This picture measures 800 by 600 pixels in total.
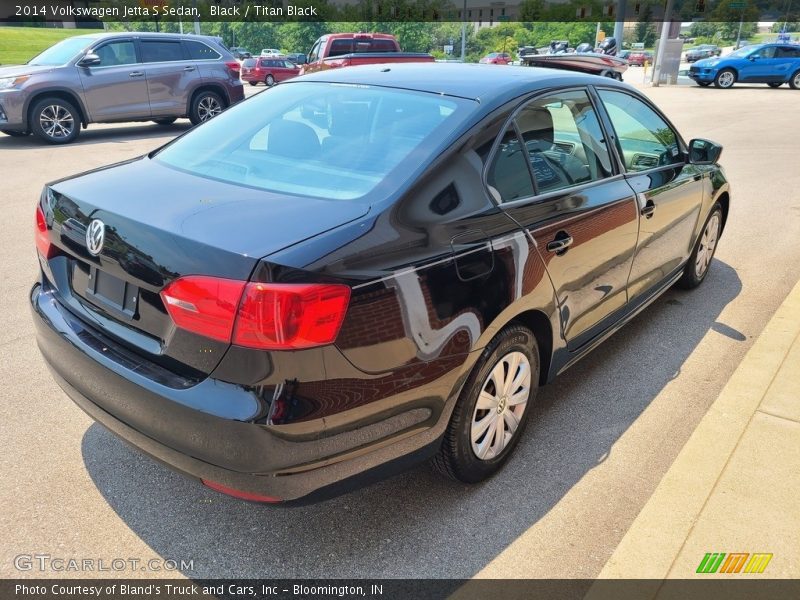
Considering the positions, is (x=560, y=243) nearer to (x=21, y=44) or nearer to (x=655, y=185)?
(x=655, y=185)

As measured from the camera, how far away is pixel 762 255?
5969 mm

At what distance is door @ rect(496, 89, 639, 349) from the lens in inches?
108

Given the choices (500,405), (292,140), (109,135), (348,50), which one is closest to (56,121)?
(109,135)

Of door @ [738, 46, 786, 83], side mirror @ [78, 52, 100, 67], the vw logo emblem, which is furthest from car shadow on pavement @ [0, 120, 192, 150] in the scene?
door @ [738, 46, 786, 83]

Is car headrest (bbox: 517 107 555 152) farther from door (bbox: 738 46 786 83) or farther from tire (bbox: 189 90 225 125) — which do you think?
door (bbox: 738 46 786 83)

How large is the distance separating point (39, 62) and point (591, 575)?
1221 centimetres

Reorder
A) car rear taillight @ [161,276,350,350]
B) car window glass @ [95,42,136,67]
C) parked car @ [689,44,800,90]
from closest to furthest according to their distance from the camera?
1. car rear taillight @ [161,276,350,350]
2. car window glass @ [95,42,136,67]
3. parked car @ [689,44,800,90]

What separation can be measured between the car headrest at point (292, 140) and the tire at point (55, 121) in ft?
31.8

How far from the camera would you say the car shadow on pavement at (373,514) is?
2377 mm

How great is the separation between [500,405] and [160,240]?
58.9 inches

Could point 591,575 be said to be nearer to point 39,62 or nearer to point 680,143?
point 680,143

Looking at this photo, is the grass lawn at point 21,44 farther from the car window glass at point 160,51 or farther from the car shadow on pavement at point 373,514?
the car shadow on pavement at point 373,514

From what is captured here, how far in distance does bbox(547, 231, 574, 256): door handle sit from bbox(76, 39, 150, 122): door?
1081 centimetres

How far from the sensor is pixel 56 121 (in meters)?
11.1
